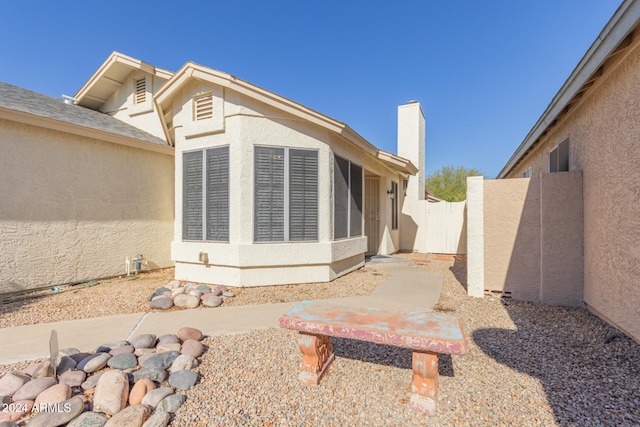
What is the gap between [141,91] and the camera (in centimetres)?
1090

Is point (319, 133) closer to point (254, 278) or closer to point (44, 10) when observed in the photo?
point (254, 278)

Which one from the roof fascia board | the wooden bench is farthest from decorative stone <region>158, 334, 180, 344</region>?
the roof fascia board

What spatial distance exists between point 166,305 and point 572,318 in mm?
6846

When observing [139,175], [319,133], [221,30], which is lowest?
[139,175]

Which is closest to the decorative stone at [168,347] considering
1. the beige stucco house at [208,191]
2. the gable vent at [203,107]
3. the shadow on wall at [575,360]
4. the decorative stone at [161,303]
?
the decorative stone at [161,303]

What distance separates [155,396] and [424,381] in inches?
93.2

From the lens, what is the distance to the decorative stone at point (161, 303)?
5.34 meters

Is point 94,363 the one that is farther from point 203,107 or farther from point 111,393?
point 203,107

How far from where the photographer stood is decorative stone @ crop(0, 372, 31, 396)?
2.65 m

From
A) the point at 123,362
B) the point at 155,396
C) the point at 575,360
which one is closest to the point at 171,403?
the point at 155,396

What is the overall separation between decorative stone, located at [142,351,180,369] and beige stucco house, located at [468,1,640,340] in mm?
5466

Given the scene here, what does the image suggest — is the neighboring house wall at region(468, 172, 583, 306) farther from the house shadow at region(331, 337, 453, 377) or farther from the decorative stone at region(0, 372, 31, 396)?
the decorative stone at region(0, 372, 31, 396)

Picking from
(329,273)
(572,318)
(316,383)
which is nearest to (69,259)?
(329,273)

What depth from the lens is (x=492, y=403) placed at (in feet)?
8.39
